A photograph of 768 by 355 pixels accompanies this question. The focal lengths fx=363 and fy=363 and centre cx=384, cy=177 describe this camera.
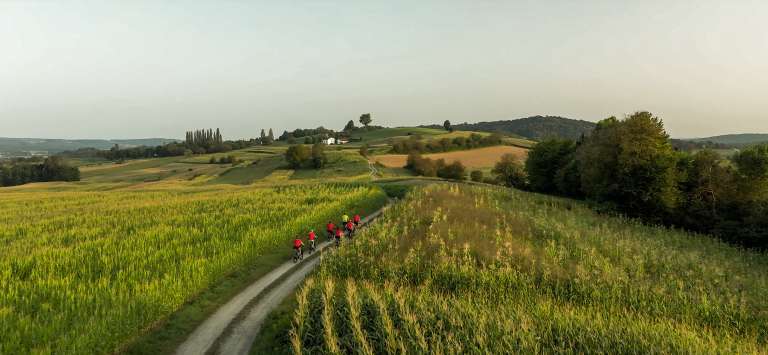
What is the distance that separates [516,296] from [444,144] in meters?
112

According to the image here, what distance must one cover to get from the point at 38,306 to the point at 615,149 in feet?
165

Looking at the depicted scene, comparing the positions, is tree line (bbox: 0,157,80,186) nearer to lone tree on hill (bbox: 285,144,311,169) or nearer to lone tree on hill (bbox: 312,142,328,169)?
lone tree on hill (bbox: 285,144,311,169)

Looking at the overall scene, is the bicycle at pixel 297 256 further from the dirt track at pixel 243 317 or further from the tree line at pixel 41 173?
the tree line at pixel 41 173

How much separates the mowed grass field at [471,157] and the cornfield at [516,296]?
74634mm

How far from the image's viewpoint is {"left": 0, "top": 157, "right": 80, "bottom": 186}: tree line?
10888 centimetres

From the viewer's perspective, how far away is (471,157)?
11206cm

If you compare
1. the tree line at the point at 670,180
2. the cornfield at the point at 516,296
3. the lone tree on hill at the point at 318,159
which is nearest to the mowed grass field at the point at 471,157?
the lone tree on hill at the point at 318,159

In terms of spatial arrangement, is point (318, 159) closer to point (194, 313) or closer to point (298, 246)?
point (298, 246)

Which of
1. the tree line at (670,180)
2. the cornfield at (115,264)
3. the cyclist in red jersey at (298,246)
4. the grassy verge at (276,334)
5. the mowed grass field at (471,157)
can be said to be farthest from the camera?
the mowed grass field at (471,157)

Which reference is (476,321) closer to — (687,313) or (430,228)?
(687,313)

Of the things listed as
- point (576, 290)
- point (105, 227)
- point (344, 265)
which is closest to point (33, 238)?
point (105, 227)

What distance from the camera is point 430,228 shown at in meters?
23.1

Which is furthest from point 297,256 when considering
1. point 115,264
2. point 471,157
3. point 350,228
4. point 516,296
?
point 471,157

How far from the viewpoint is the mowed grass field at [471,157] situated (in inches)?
4021
